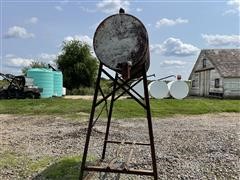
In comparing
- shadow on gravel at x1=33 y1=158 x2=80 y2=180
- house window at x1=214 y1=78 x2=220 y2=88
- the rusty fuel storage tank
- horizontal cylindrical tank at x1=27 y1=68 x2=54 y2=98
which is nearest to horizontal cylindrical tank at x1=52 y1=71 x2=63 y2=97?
horizontal cylindrical tank at x1=27 y1=68 x2=54 y2=98

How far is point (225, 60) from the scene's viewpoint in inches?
1078

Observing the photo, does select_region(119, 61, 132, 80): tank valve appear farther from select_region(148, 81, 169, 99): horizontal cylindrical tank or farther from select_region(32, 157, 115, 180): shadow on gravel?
select_region(148, 81, 169, 99): horizontal cylindrical tank

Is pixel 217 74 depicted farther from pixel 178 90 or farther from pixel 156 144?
pixel 156 144

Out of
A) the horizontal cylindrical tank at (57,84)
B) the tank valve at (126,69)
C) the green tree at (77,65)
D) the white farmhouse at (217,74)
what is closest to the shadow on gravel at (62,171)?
the tank valve at (126,69)

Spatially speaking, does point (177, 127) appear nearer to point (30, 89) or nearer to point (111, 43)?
point (111, 43)

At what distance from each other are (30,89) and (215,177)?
17155mm

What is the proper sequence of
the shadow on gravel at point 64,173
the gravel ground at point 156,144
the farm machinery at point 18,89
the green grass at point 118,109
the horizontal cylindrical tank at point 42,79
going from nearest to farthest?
the shadow on gravel at point 64,173 → the gravel ground at point 156,144 → the green grass at point 118,109 → the farm machinery at point 18,89 → the horizontal cylindrical tank at point 42,79

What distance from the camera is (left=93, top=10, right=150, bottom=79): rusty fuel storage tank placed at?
13.8ft

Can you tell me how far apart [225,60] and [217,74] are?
1723 mm

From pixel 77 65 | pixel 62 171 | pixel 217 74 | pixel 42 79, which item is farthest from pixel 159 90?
pixel 62 171

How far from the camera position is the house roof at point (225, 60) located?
1012 inches

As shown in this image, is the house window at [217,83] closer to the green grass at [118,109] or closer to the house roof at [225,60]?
the house roof at [225,60]

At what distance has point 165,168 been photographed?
5359 millimetres

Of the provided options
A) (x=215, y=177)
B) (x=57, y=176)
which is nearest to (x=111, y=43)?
(x=57, y=176)
